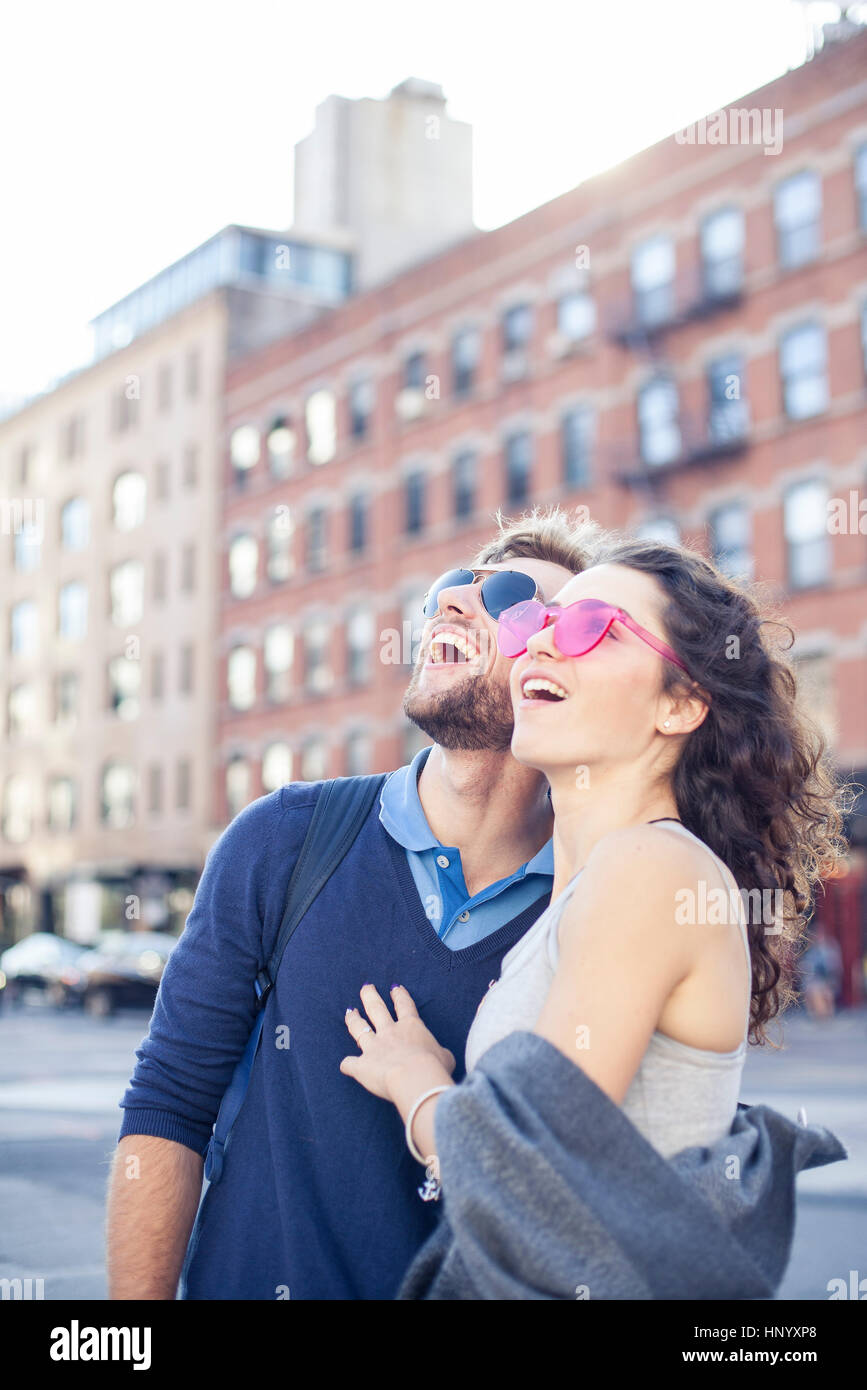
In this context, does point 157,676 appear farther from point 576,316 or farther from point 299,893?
point 299,893

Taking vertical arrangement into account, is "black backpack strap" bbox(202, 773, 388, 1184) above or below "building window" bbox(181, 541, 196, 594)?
below

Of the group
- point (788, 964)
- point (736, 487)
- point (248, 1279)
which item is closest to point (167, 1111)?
point (248, 1279)

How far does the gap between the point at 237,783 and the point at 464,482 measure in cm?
1207

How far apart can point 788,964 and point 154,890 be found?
122 feet

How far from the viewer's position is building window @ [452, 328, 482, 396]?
33625 millimetres

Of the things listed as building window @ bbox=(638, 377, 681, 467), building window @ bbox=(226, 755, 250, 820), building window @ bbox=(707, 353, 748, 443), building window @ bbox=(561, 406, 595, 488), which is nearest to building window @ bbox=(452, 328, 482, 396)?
building window @ bbox=(561, 406, 595, 488)

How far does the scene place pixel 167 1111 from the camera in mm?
2541

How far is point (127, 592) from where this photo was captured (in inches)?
1857

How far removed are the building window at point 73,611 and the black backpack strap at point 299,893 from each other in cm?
4752

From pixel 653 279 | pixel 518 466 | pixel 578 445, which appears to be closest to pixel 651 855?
pixel 653 279

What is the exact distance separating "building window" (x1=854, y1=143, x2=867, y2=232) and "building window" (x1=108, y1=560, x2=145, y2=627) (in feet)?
86.1

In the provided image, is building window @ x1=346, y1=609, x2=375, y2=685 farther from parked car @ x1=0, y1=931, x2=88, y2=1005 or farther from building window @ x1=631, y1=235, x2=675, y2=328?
building window @ x1=631, y1=235, x2=675, y2=328

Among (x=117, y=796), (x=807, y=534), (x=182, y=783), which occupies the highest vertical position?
(x=807, y=534)
